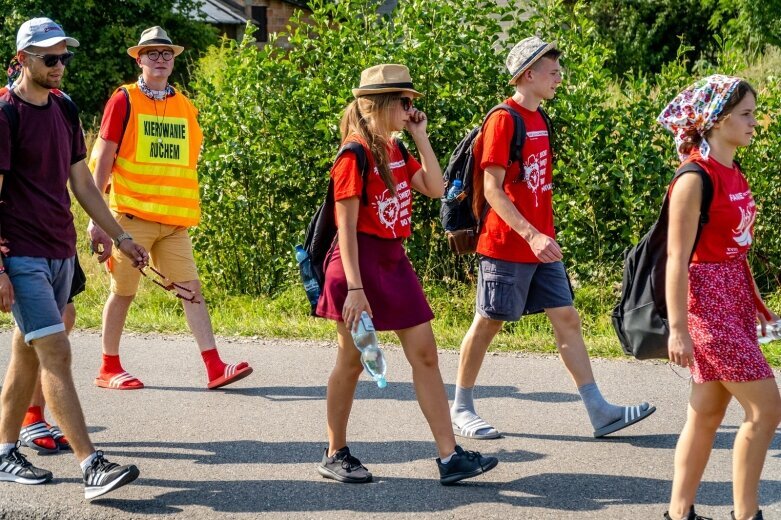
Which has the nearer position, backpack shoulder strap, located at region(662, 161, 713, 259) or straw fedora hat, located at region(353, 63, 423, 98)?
backpack shoulder strap, located at region(662, 161, 713, 259)

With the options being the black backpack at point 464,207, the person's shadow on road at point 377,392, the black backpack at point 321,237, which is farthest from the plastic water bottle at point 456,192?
the person's shadow on road at point 377,392

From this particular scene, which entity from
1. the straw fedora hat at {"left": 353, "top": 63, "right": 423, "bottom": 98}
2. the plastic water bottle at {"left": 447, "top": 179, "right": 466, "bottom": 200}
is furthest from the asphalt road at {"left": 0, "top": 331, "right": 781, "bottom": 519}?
the straw fedora hat at {"left": 353, "top": 63, "right": 423, "bottom": 98}

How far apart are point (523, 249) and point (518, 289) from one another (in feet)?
0.66

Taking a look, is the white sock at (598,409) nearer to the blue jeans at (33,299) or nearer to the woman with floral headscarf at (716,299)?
the woman with floral headscarf at (716,299)

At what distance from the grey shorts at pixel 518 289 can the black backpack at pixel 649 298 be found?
1.19 m

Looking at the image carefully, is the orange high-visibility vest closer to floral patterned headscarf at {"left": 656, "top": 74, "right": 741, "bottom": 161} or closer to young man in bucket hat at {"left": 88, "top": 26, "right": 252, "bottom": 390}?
young man in bucket hat at {"left": 88, "top": 26, "right": 252, "bottom": 390}

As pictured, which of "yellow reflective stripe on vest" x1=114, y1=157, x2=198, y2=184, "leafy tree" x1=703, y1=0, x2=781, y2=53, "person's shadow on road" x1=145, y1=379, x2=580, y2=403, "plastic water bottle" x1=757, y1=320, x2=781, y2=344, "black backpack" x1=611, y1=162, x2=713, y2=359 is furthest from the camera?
"leafy tree" x1=703, y1=0, x2=781, y2=53

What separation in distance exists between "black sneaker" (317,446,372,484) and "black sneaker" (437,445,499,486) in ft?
1.17

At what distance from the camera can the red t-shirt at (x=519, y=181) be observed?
17.8ft

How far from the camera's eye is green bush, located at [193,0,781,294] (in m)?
8.07

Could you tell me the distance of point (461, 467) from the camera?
4832 mm

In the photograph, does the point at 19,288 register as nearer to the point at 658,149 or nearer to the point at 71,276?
the point at 71,276

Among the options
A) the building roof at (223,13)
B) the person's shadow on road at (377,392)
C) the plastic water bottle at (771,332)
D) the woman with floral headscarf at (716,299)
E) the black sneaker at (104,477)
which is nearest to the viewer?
the woman with floral headscarf at (716,299)

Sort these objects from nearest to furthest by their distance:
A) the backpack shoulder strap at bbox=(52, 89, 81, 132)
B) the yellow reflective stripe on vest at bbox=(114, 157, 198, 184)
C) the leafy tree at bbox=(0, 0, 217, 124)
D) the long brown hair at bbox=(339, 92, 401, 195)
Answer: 1. the long brown hair at bbox=(339, 92, 401, 195)
2. the backpack shoulder strap at bbox=(52, 89, 81, 132)
3. the yellow reflective stripe on vest at bbox=(114, 157, 198, 184)
4. the leafy tree at bbox=(0, 0, 217, 124)
